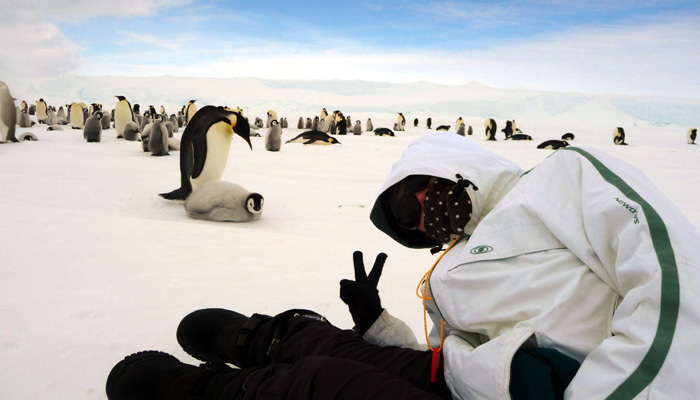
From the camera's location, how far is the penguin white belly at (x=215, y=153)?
4621mm

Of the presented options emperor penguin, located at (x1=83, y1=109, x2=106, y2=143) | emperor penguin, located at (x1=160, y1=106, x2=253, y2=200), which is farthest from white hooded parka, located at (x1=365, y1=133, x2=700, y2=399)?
emperor penguin, located at (x1=83, y1=109, x2=106, y2=143)

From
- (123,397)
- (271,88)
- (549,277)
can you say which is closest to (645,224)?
(549,277)

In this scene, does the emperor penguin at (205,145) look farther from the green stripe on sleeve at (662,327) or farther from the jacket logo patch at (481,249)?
the green stripe on sleeve at (662,327)

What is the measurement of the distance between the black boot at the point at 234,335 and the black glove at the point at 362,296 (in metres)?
0.14

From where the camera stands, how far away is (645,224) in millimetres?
731

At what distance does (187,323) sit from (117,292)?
1.63 feet

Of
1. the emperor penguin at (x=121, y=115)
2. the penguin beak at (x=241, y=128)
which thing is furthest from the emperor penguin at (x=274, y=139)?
the emperor penguin at (x=121, y=115)

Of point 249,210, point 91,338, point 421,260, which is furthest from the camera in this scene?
point 249,210

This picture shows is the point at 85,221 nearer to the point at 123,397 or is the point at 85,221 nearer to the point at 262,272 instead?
the point at 262,272

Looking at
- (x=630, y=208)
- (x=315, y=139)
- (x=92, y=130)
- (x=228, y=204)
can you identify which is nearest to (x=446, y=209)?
(x=630, y=208)

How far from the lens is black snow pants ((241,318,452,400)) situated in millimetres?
844

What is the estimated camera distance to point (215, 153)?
4680 mm

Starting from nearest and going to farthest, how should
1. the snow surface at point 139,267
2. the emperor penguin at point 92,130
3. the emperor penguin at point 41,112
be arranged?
the snow surface at point 139,267 < the emperor penguin at point 92,130 < the emperor penguin at point 41,112

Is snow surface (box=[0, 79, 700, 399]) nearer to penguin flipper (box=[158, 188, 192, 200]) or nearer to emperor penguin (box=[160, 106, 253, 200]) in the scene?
penguin flipper (box=[158, 188, 192, 200])
